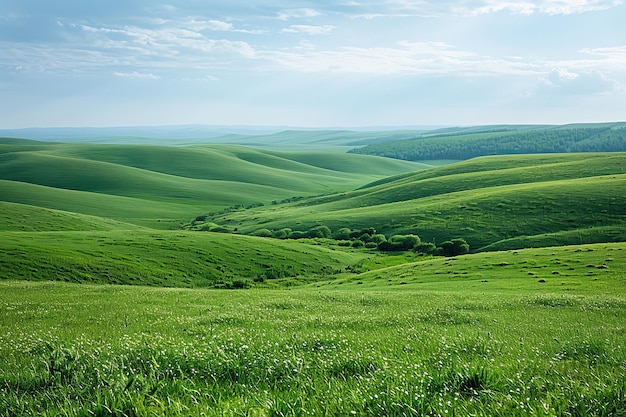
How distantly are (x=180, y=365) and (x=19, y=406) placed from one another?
292cm

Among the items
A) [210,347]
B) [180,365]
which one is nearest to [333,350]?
[210,347]

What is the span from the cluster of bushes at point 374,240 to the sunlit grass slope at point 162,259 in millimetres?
11090

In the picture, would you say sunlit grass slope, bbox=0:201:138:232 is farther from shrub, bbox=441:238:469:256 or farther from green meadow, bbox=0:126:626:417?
shrub, bbox=441:238:469:256

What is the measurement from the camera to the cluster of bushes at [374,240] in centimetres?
9712

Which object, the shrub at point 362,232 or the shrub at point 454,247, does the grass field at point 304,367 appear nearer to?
the shrub at point 454,247

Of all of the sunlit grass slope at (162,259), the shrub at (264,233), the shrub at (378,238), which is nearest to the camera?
the sunlit grass slope at (162,259)

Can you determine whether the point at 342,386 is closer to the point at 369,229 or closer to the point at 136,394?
the point at 136,394

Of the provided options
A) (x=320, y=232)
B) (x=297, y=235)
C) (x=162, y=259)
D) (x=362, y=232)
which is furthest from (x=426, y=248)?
(x=162, y=259)

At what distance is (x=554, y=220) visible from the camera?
10519cm

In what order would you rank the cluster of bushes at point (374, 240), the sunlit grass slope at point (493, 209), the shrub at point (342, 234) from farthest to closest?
the shrub at point (342, 234), the sunlit grass slope at point (493, 209), the cluster of bushes at point (374, 240)

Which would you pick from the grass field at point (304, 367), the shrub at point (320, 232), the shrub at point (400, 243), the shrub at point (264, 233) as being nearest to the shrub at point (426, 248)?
the shrub at point (400, 243)

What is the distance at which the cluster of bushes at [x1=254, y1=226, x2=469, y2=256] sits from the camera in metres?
97.1

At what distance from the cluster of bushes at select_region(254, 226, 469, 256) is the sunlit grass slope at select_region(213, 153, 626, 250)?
14.1 ft

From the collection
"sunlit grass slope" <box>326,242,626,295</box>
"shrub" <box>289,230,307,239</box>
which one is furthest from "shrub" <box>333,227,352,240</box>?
"sunlit grass slope" <box>326,242,626,295</box>
